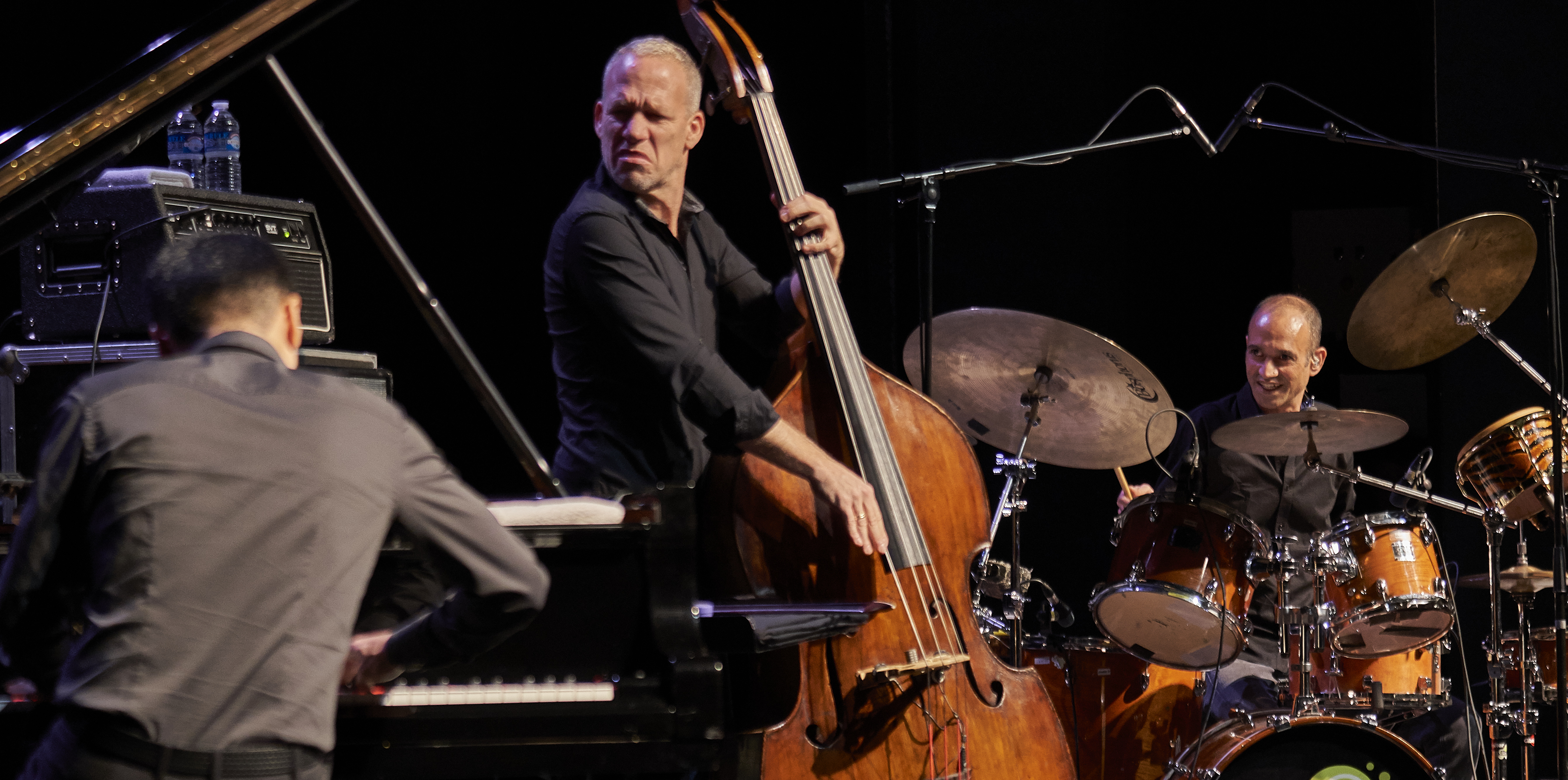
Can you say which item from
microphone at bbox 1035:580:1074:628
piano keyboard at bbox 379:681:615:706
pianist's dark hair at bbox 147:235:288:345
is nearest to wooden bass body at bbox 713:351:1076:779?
piano keyboard at bbox 379:681:615:706

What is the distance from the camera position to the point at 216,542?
1733 mm

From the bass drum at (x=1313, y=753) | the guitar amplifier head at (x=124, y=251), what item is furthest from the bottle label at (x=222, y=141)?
the bass drum at (x=1313, y=753)

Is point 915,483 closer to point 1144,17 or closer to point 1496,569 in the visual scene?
point 1496,569

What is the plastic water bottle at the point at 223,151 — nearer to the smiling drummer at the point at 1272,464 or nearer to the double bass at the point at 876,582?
the double bass at the point at 876,582

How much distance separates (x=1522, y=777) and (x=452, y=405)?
439 cm

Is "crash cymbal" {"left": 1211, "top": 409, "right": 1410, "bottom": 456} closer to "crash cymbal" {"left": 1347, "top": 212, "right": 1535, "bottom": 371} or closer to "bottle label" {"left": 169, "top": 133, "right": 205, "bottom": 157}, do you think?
"crash cymbal" {"left": 1347, "top": 212, "right": 1535, "bottom": 371}

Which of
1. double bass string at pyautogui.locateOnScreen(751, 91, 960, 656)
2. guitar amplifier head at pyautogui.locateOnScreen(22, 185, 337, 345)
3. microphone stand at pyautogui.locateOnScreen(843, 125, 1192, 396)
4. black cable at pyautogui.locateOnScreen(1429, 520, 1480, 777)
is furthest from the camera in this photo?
black cable at pyautogui.locateOnScreen(1429, 520, 1480, 777)

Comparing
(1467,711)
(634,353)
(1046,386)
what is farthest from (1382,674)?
(634,353)

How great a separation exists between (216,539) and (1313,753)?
3198 mm

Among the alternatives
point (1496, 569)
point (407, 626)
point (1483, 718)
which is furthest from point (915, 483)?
point (1483, 718)

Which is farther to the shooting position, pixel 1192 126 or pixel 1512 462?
pixel 1512 462

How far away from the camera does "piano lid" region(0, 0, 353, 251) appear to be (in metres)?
1.97

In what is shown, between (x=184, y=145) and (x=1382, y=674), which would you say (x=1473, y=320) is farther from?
(x=184, y=145)

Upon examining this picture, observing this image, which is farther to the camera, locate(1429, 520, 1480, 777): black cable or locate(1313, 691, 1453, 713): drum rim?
locate(1429, 520, 1480, 777): black cable
